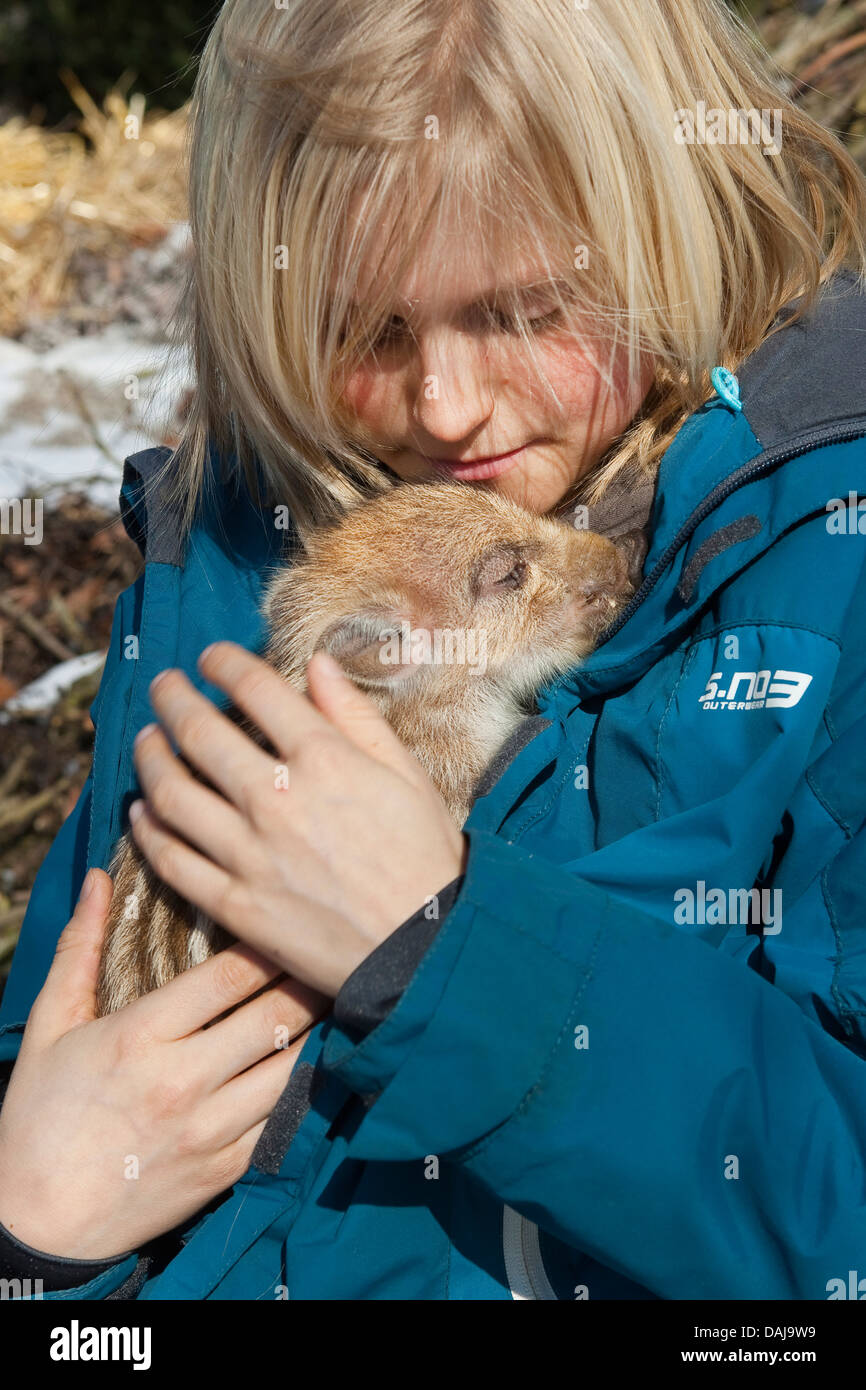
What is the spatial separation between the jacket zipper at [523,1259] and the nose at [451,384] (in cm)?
134

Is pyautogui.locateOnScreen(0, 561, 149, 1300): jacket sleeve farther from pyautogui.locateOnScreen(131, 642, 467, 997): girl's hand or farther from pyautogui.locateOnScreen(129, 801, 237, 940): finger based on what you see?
pyautogui.locateOnScreen(131, 642, 467, 997): girl's hand

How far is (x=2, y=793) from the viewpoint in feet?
13.9

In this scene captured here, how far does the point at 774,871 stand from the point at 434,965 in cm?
69

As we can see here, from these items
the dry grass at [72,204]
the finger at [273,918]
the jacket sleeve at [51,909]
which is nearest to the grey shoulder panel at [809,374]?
the finger at [273,918]

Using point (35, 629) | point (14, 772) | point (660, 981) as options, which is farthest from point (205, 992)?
point (35, 629)

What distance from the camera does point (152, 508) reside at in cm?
246

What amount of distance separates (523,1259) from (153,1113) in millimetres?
623

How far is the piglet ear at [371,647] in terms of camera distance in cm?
264

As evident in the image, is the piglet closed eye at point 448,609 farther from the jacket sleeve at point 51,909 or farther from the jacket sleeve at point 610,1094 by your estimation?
the jacket sleeve at point 610,1094

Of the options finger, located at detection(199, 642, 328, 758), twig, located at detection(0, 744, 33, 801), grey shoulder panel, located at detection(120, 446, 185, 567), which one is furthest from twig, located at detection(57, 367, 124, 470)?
finger, located at detection(199, 642, 328, 758)

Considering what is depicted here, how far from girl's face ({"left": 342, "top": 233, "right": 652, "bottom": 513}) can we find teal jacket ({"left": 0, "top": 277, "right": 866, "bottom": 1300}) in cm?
26

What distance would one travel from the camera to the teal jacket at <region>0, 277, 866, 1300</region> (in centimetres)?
146

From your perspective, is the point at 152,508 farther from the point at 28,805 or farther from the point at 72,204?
the point at 72,204

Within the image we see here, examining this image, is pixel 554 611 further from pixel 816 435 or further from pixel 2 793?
pixel 2 793
